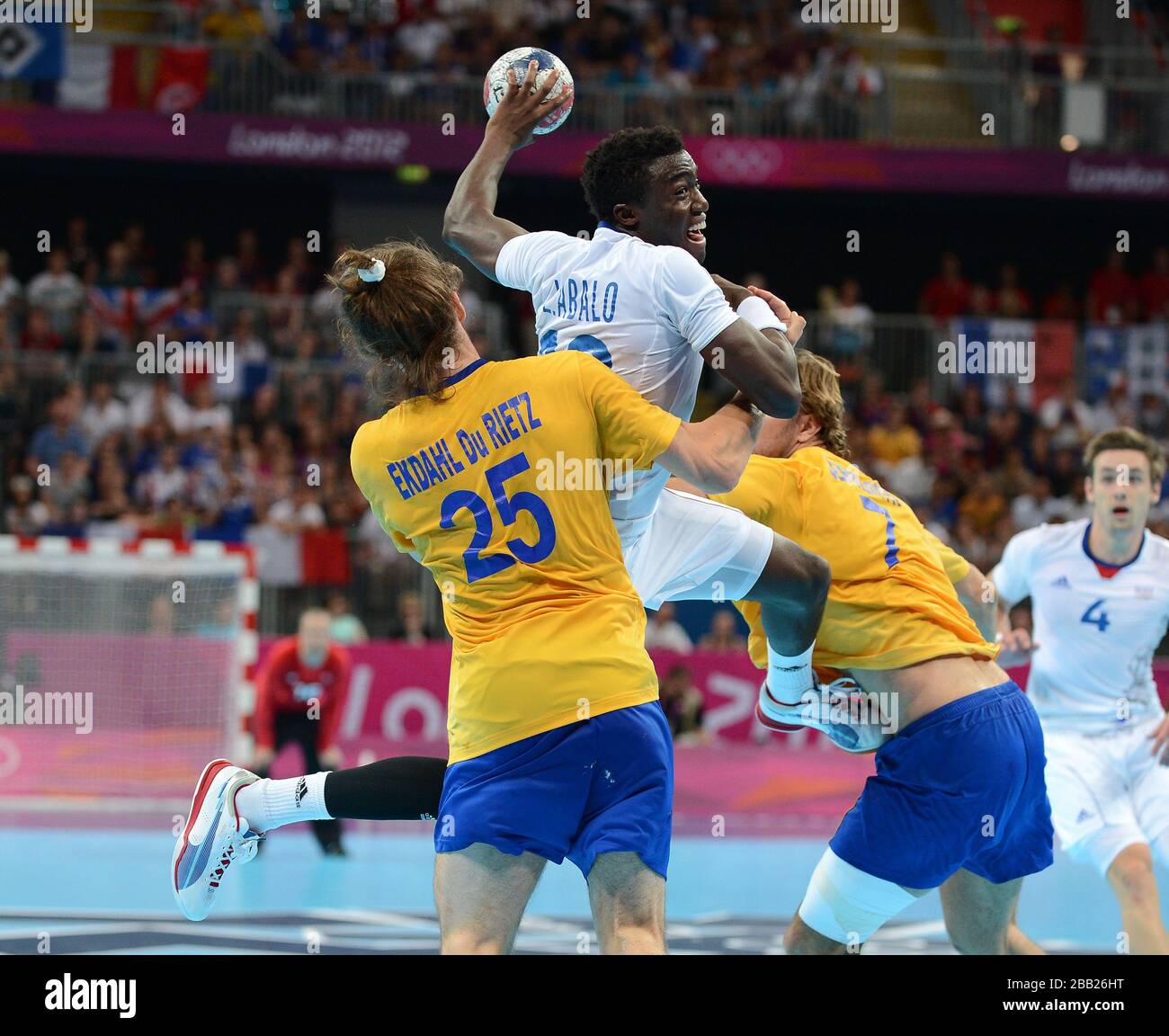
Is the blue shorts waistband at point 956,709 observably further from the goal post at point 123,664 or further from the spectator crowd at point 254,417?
the spectator crowd at point 254,417

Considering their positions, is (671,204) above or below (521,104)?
below

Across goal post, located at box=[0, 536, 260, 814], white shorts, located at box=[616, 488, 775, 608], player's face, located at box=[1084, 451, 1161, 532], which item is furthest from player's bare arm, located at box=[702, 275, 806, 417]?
goal post, located at box=[0, 536, 260, 814]

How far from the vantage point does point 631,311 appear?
17.3 feet

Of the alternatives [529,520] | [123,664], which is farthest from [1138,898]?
[123,664]

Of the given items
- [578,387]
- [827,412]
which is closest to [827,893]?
[827,412]

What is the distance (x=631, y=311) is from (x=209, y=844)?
2543 millimetres

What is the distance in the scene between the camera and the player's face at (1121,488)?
7.86 m

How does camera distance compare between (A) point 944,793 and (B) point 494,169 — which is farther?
(B) point 494,169

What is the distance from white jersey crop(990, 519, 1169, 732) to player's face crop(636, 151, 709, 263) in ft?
10.9

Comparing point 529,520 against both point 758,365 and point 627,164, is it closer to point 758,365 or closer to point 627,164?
point 758,365

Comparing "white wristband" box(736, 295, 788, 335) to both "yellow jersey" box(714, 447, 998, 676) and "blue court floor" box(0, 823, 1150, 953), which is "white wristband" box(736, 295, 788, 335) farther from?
"blue court floor" box(0, 823, 1150, 953)

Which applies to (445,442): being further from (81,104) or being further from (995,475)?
(81,104)

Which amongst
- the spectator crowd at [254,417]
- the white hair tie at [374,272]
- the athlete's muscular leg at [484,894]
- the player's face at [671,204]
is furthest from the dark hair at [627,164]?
the spectator crowd at [254,417]

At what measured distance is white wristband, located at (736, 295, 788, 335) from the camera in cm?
521
